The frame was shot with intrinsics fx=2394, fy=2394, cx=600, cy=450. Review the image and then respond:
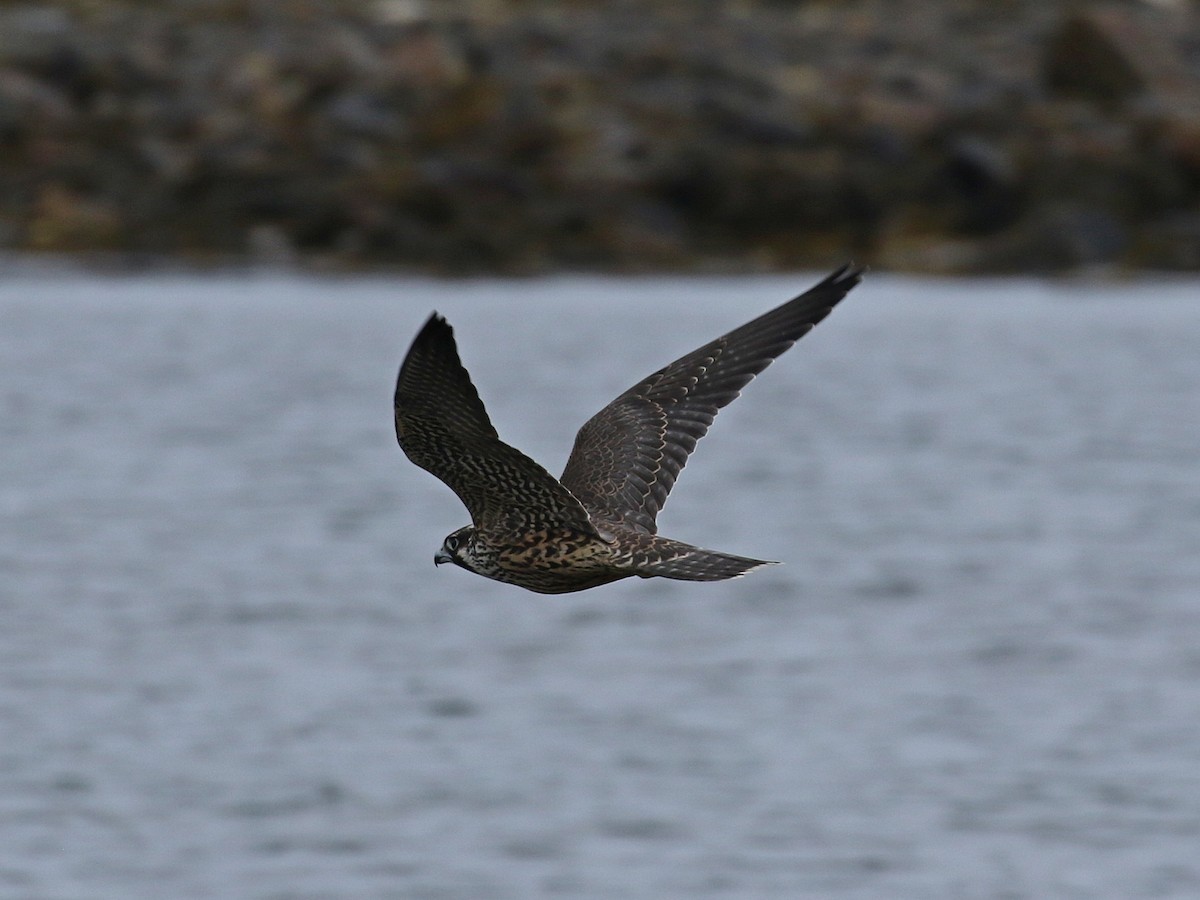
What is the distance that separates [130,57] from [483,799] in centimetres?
3506

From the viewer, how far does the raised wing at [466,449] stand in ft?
26.3

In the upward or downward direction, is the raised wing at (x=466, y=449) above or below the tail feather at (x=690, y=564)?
above

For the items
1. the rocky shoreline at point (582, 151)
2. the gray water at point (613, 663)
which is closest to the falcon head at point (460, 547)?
the gray water at point (613, 663)

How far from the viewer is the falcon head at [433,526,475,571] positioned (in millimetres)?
9125

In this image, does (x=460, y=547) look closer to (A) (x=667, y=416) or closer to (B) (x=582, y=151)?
(A) (x=667, y=416)

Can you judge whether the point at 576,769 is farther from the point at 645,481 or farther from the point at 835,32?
the point at 835,32

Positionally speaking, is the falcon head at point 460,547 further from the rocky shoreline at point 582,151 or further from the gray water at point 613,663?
the rocky shoreline at point 582,151

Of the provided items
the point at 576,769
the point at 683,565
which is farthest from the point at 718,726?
the point at 683,565

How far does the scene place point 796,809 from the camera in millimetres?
15523

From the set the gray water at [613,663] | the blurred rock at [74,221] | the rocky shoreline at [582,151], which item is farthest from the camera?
the blurred rock at [74,221]

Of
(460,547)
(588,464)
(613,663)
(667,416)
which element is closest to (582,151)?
(613,663)

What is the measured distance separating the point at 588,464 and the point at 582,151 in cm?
3368

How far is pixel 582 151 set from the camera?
43.4 metres

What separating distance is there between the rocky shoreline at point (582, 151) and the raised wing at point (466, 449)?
33.2 m
